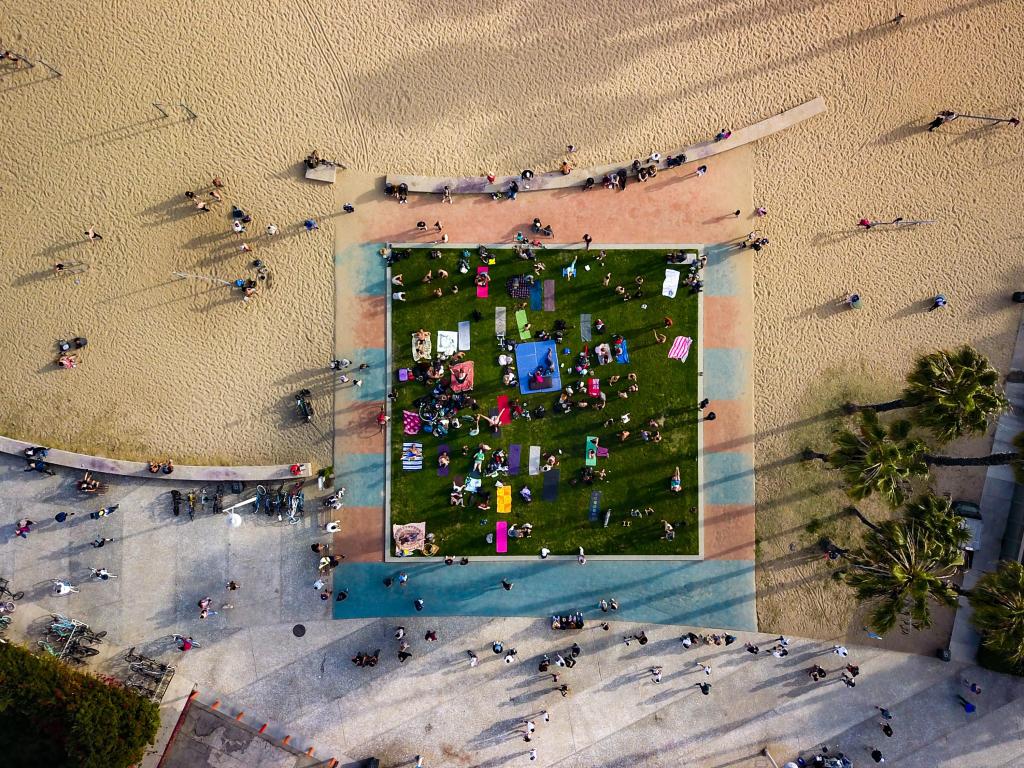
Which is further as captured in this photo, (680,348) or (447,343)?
(680,348)

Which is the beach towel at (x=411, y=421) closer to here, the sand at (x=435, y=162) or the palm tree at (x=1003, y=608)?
the sand at (x=435, y=162)

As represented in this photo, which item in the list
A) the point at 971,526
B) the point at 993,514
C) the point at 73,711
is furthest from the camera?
the point at 993,514

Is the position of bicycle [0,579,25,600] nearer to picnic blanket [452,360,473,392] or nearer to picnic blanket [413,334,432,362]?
picnic blanket [413,334,432,362]

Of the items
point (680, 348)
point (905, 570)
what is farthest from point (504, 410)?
point (905, 570)

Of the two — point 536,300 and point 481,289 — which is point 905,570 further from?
point 481,289

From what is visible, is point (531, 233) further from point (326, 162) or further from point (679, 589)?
point (679, 589)

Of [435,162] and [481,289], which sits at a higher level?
[435,162]

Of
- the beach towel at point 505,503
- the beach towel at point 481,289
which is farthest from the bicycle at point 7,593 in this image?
the beach towel at point 481,289
